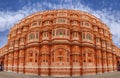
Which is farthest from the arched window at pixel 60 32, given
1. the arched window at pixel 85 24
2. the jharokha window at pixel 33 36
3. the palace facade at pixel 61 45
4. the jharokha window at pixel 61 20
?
the arched window at pixel 85 24

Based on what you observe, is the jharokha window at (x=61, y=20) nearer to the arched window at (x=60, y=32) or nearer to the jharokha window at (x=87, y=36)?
the arched window at (x=60, y=32)

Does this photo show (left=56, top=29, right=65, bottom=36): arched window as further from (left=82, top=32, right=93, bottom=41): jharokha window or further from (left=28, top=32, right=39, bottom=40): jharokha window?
(left=28, top=32, right=39, bottom=40): jharokha window

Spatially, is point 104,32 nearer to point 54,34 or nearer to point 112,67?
point 112,67

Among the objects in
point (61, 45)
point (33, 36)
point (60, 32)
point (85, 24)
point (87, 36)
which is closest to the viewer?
point (61, 45)

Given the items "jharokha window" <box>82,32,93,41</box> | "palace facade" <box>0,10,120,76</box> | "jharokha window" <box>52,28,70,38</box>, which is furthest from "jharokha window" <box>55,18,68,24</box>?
"jharokha window" <box>82,32,93,41</box>

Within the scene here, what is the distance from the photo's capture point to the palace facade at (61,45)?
31.7m

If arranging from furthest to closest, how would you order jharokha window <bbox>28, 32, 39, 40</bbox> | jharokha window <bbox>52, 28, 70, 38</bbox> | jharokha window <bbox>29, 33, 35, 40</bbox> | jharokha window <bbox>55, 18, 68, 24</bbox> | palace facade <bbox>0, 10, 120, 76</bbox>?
jharokha window <bbox>29, 33, 35, 40</bbox> → jharokha window <bbox>28, 32, 39, 40</bbox> → jharokha window <bbox>55, 18, 68, 24</bbox> → jharokha window <bbox>52, 28, 70, 38</bbox> → palace facade <bbox>0, 10, 120, 76</bbox>

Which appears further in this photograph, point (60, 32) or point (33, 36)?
point (33, 36)

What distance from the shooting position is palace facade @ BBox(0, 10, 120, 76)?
104 feet

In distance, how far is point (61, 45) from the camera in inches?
1247

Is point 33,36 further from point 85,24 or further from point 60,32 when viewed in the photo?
point 85,24

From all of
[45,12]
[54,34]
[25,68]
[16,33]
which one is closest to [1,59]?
[16,33]

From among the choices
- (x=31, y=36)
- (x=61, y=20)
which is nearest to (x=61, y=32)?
(x=61, y=20)

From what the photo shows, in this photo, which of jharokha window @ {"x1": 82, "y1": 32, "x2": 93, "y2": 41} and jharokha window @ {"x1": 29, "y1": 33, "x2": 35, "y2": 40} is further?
jharokha window @ {"x1": 29, "y1": 33, "x2": 35, "y2": 40}
